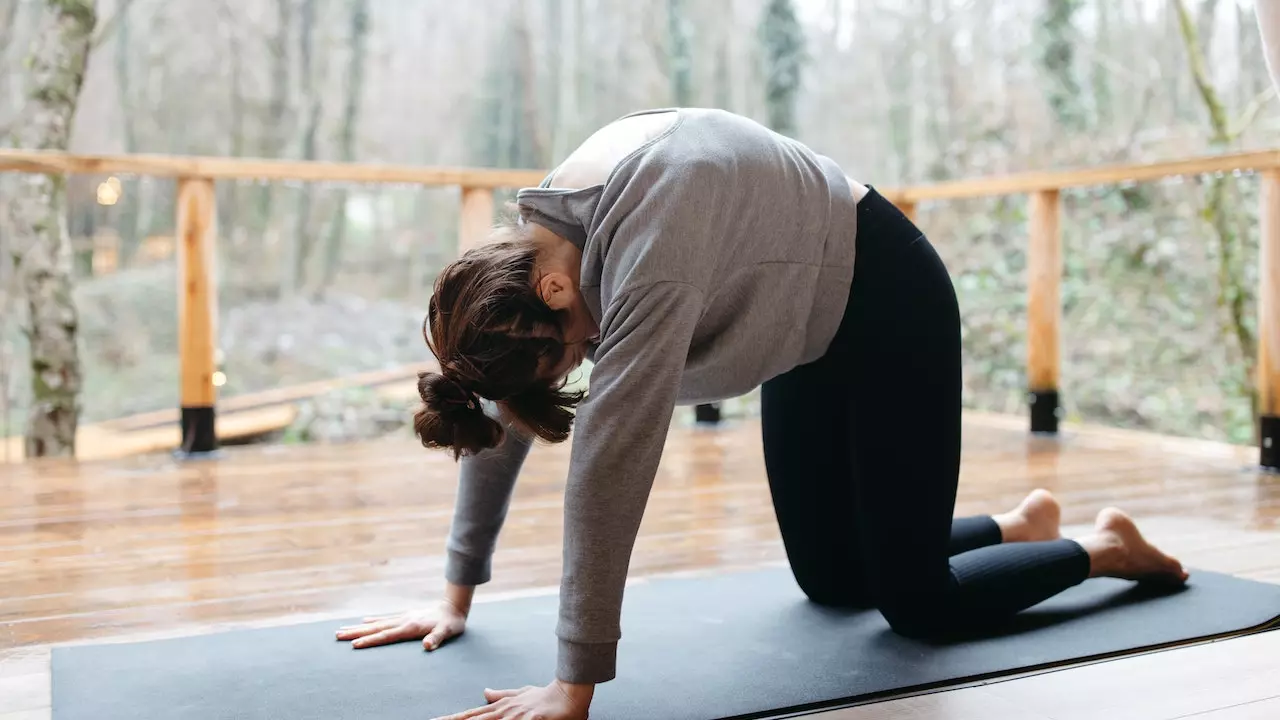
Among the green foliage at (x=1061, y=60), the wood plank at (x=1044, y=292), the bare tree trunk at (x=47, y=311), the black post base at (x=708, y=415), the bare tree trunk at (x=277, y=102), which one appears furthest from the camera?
the bare tree trunk at (x=277, y=102)

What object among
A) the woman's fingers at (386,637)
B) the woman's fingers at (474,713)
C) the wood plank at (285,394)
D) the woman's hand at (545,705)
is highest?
the wood plank at (285,394)

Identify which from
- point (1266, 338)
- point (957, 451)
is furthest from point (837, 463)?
point (1266, 338)

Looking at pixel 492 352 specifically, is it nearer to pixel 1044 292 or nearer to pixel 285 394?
pixel 1044 292

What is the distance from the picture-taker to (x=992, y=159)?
6.94 meters

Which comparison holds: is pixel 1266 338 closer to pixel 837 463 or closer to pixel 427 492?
pixel 837 463

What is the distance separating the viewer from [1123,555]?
5.86 feet

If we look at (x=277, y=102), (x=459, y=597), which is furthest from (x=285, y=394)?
(x=459, y=597)

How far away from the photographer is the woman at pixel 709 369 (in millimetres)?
1173

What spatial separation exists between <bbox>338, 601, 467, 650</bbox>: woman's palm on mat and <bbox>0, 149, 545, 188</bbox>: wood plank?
6.41 feet

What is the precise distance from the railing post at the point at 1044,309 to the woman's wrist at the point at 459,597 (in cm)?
273

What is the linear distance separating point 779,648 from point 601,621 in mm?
454

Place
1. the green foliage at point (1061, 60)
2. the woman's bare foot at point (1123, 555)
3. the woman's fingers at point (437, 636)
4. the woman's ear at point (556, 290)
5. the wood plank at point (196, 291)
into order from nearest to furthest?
the woman's ear at point (556, 290) < the woman's fingers at point (437, 636) < the woman's bare foot at point (1123, 555) < the wood plank at point (196, 291) < the green foliage at point (1061, 60)

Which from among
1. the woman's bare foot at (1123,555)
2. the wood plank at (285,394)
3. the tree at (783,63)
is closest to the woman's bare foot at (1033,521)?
the woman's bare foot at (1123,555)

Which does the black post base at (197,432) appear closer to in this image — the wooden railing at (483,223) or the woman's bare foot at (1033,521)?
the wooden railing at (483,223)
